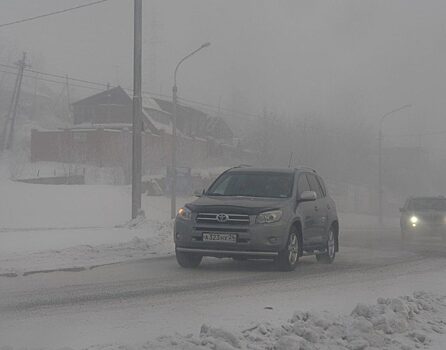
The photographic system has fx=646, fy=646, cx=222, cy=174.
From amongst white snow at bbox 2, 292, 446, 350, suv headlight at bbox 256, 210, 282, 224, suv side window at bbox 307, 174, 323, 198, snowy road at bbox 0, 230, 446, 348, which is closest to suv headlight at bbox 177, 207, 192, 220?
snowy road at bbox 0, 230, 446, 348

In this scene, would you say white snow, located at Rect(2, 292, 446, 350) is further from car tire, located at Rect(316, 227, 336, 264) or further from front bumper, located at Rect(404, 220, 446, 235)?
front bumper, located at Rect(404, 220, 446, 235)

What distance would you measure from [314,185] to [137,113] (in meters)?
7.05

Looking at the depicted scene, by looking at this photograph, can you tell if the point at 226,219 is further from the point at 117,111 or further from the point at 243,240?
the point at 117,111

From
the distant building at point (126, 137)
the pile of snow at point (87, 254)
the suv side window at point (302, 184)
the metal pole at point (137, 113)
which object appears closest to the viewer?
the pile of snow at point (87, 254)

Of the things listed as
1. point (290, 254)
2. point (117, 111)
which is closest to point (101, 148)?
point (117, 111)

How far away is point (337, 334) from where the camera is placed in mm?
5621

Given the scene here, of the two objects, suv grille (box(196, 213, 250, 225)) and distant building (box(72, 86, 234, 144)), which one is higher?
distant building (box(72, 86, 234, 144))

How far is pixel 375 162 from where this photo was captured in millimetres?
79312

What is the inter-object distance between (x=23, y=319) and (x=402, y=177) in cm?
8130

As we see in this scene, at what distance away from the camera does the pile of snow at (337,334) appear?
5062 mm

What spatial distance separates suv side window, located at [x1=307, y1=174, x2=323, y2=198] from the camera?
11964 millimetres

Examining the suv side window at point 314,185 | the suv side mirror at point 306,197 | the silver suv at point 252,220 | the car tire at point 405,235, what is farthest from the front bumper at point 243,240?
the car tire at point 405,235

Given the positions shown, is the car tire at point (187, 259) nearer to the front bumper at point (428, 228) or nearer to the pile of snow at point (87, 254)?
the pile of snow at point (87, 254)

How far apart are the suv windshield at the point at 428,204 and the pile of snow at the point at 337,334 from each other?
15.0m
